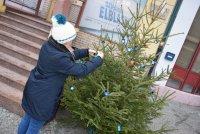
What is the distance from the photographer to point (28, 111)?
5.23 m

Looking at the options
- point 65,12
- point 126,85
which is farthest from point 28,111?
point 65,12

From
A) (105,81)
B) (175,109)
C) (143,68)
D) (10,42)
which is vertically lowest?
(175,109)

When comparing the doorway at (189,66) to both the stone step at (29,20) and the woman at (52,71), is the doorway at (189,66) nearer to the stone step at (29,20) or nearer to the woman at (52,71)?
the stone step at (29,20)

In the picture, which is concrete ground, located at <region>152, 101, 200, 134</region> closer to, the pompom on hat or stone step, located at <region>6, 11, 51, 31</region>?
stone step, located at <region>6, 11, 51, 31</region>

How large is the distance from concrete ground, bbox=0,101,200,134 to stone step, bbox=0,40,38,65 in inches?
65.9

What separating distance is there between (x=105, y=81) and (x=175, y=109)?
458cm

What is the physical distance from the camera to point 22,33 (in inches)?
368

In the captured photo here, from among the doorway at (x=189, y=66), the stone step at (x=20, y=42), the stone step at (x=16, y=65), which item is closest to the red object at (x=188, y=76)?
the doorway at (x=189, y=66)

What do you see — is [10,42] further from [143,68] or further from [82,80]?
[143,68]

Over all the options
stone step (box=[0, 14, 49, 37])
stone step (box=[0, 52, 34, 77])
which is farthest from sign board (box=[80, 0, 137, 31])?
stone step (box=[0, 52, 34, 77])

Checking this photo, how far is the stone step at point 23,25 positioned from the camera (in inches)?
377

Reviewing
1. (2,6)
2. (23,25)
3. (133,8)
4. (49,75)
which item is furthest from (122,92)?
(2,6)

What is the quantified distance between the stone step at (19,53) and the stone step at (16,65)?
160 mm

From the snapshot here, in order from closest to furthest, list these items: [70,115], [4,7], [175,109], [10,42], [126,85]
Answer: [126,85], [70,115], [10,42], [4,7], [175,109]
